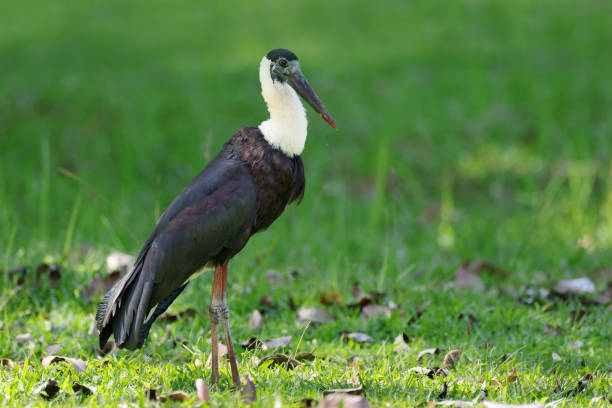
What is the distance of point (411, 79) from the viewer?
9.70 metres

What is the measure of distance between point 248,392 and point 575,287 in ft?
8.29

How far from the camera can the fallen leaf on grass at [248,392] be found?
10.5 ft

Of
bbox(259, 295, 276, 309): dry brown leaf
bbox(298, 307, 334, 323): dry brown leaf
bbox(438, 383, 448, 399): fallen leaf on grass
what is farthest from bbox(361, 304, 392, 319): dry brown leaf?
bbox(438, 383, 448, 399): fallen leaf on grass

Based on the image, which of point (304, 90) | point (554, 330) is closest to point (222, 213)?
point (304, 90)

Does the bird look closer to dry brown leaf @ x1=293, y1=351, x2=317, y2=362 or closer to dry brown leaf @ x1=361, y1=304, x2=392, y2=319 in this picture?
dry brown leaf @ x1=293, y1=351, x2=317, y2=362

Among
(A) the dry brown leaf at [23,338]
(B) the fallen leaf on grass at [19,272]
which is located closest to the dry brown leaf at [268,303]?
(A) the dry brown leaf at [23,338]

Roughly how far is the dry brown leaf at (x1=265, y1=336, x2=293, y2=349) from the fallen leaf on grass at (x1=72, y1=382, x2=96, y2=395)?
1.03 meters

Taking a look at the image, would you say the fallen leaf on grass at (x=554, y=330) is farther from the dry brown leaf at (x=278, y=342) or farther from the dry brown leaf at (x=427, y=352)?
the dry brown leaf at (x=278, y=342)

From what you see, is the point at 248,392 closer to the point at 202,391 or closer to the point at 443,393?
the point at 202,391

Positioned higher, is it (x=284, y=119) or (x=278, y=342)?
(x=284, y=119)

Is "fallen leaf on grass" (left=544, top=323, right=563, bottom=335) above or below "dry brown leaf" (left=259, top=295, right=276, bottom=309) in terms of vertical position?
below

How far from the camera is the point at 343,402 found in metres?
3.09

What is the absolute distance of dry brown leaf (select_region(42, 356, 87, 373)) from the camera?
3.69 m

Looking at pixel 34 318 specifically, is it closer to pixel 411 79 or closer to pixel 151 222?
pixel 151 222
